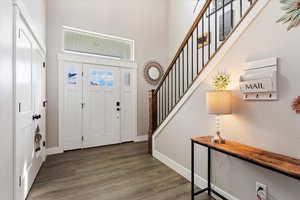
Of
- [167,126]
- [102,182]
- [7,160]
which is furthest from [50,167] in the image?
[167,126]

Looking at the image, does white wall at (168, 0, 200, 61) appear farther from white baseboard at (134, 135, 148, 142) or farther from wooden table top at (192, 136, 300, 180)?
wooden table top at (192, 136, 300, 180)

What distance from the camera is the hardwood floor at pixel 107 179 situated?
193 centimetres

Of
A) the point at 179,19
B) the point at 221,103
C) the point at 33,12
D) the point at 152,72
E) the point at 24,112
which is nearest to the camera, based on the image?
the point at 221,103

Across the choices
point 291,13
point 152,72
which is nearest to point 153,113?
point 152,72

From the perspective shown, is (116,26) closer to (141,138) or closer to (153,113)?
(153,113)

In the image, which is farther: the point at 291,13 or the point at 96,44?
the point at 96,44

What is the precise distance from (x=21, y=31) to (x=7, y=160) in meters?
1.37

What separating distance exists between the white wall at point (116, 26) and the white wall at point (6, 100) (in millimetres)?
2107

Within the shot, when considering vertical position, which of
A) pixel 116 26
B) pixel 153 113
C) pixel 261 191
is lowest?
pixel 261 191

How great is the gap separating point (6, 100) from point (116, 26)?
341 cm

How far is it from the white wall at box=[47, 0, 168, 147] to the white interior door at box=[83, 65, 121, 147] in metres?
0.63

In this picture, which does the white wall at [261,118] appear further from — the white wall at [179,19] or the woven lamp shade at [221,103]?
→ the white wall at [179,19]

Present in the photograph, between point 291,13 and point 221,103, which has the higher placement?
point 291,13

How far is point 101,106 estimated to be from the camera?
155 inches
